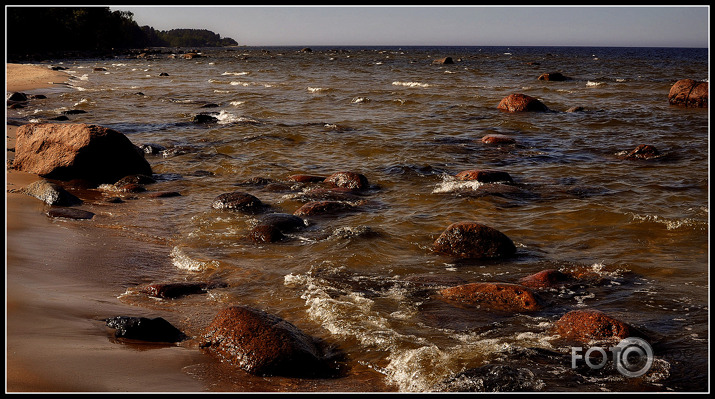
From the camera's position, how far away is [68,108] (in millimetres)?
17719

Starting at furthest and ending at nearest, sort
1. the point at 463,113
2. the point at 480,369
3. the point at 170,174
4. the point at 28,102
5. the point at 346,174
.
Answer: the point at 28,102, the point at 463,113, the point at 170,174, the point at 346,174, the point at 480,369

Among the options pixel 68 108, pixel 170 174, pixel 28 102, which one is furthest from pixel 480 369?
pixel 28 102

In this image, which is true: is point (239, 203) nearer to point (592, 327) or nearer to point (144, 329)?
point (144, 329)

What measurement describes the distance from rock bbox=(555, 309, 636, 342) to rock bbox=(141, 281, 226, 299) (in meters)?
2.93

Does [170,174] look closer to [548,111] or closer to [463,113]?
[463,113]

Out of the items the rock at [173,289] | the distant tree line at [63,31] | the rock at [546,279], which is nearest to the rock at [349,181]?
the rock at [546,279]

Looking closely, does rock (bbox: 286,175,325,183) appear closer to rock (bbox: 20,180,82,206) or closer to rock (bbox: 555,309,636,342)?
rock (bbox: 20,180,82,206)

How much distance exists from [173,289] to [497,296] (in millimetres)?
2666

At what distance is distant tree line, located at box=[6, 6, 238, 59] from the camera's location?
58469mm

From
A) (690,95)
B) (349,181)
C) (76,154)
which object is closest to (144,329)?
(349,181)

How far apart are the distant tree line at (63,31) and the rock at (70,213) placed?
52.0 metres

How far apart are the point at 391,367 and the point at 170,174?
7.11m

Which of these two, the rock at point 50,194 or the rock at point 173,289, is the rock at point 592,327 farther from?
the rock at point 50,194

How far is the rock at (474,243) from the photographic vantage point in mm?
5781
